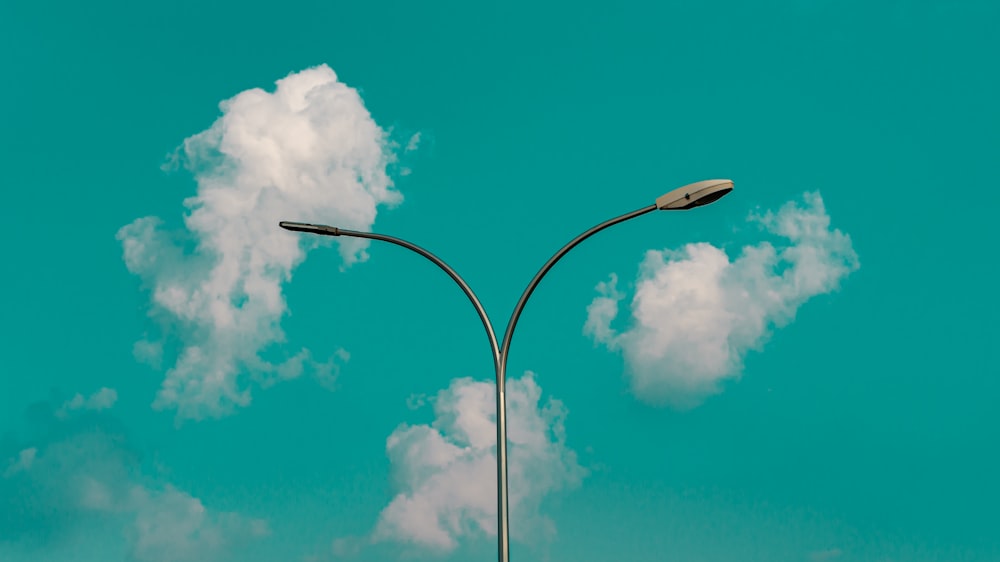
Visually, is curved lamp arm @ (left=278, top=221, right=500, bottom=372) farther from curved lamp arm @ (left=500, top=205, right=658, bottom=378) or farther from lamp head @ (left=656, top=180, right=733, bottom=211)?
lamp head @ (left=656, top=180, right=733, bottom=211)

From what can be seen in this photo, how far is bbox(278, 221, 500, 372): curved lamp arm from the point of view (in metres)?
15.9

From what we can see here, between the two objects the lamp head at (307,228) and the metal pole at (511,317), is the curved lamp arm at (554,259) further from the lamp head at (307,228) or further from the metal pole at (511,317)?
the lamp head at (307,228)

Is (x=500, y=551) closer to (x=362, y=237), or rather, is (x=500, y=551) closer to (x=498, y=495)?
(x=498, y=495)

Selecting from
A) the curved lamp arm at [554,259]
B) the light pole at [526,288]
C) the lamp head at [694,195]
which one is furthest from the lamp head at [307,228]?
the lamp head at [694,195]

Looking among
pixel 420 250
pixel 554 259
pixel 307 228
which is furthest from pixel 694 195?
pixel 307 228

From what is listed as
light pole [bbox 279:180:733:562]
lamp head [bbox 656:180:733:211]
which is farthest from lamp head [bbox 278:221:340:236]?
lamp head [bbox 656:180:733:211]

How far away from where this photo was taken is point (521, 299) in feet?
53.2

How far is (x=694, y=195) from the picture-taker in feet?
49.5

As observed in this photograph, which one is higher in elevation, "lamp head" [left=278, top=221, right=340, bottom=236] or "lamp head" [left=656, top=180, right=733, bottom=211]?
"lamp head" [left=278, top=221, right=340, bottom=236]

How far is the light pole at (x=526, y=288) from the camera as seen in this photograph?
14.6 meters

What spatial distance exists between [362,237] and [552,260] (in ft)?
11.3

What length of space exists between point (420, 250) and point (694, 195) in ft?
15.5

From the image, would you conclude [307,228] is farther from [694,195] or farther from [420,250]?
[694,195]

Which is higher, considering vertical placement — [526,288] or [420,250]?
[420,250]
